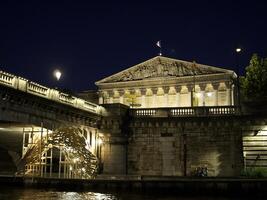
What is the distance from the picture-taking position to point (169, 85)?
2921 inches

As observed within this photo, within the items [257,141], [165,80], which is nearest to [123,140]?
[257,141]

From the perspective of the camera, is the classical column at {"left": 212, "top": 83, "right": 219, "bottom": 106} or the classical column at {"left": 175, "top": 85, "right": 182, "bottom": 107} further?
the classical column at {"left": 175, "top": 85, "right": 182, "bottom": 107}

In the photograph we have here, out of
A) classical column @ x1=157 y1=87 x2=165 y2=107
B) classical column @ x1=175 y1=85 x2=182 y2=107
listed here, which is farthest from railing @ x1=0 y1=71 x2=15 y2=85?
classical column @ x1=157 y1=87 x2=165 y2=107

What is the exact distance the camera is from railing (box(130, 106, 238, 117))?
140ft

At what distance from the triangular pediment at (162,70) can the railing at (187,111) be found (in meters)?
27.1

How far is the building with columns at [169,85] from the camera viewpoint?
70750 millimetres

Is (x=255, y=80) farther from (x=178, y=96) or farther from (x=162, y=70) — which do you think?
(x=162, y=70)

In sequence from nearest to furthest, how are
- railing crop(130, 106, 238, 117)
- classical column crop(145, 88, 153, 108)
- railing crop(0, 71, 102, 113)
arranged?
railing crop(0, 71, 102, 113)
railing crop(130, 106, 238, 117)
classical column crop(145, 88, 153, 108)

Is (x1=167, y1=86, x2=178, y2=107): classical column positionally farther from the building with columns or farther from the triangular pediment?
the triangular pediment

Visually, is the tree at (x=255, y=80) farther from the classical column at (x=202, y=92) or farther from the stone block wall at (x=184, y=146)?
the classical column at (x=202, y=92)

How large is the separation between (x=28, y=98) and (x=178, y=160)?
1885 centimetres

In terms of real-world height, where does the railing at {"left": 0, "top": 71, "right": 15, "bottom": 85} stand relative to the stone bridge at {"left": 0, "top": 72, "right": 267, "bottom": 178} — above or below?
above

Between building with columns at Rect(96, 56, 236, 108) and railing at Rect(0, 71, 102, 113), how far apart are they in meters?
29.5

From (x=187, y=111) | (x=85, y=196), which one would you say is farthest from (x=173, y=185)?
(x=187, y=111)
